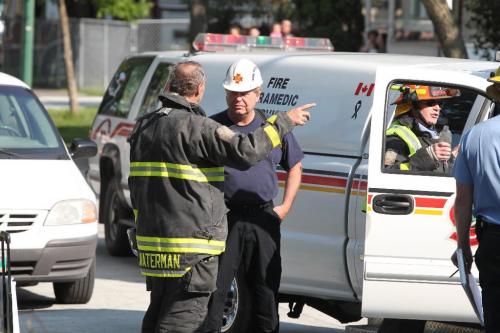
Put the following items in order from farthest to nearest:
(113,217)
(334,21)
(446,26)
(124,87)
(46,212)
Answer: (334,21) < (446,26) < (124,87) < (113,217) < (46,212)

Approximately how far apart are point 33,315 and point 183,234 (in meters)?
3.39

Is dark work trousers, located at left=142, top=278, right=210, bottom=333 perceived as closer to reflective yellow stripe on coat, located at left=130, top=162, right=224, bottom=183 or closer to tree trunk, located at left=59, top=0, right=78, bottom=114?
reflective yellow stripe on coat, located at left=130, top=162, right=224, bottom=183

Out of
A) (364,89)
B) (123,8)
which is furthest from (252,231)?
(123,8)

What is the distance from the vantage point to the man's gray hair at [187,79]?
6066mm

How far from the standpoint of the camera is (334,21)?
27391mm

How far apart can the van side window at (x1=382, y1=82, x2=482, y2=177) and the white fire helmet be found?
2.69 feet

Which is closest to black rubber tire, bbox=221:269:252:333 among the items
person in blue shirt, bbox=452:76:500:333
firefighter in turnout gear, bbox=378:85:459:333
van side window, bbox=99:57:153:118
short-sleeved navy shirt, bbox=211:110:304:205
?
short-sleeved navy shirt, bbox=211:110:304:205

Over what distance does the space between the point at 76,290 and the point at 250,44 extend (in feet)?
9.13

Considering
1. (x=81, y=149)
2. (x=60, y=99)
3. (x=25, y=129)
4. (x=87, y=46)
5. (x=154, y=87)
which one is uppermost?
Result: (x=154, y=87)

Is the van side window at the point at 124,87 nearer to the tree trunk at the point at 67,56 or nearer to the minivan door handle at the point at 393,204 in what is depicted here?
the minivan door handle at the point at 393,204

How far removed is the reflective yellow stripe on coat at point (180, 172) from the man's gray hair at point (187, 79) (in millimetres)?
378

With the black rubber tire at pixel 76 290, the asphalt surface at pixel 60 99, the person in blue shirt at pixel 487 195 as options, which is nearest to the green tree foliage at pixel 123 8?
the asphalt surface at pixel 60 99

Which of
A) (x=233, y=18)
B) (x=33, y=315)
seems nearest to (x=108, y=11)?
(x=233, y=18)

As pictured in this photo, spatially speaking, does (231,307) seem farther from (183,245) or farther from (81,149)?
(81,149)
